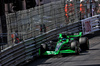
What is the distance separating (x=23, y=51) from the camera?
32.0ft

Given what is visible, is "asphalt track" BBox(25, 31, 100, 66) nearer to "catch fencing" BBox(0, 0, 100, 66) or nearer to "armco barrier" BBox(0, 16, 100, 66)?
"armco barrier" BBox(0, 16, 100, 66)

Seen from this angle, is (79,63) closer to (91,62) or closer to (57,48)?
(91,62)

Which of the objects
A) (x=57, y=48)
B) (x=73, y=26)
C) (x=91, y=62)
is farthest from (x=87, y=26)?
(x=91, y=62)

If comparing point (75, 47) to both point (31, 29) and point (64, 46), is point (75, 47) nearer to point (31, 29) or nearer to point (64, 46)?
point (64, 46)

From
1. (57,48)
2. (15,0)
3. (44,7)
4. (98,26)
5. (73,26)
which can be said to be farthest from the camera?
(15,0)

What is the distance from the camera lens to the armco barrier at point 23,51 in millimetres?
8648

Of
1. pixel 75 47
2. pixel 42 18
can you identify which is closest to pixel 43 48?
pixel 75 47

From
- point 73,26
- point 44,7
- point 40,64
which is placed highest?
point 44,7

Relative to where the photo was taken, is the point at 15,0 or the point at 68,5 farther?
the point at 15,0

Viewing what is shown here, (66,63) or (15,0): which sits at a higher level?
(15,0)

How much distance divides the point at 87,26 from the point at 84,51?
484 centimetres

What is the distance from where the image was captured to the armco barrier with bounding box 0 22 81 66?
865 cm

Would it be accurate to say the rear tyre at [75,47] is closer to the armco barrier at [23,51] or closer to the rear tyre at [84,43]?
the rear tyre at [84,43]

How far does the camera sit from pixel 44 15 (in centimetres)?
1197
